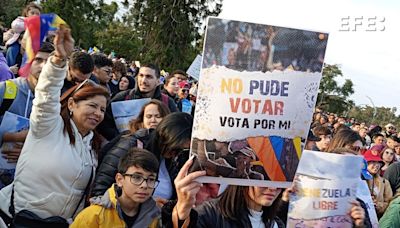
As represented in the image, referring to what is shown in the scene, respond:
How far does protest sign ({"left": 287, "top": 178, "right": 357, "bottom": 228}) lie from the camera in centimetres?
260

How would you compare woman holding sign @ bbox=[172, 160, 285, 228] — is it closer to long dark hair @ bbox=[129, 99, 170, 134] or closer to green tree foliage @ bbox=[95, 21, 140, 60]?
long dark hair @ bbox=[129, 99, 170, 134]

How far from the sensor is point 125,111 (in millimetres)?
4391

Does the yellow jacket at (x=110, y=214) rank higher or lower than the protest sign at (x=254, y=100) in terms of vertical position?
lower

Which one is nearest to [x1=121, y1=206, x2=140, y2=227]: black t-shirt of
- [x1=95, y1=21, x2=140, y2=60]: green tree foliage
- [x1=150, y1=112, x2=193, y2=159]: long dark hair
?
[x1=150, y1=112, x2=193, y2=159]: long dark hair

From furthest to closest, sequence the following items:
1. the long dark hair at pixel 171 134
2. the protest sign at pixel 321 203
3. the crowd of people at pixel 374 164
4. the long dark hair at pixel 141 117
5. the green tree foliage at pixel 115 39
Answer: the green tree foliage at pixel 115 39, the long dark hair at pixel 141 117, the crowd of people at pixel 374 164, the long dark hair at pixel 171 134, the protest sign at pixel 321 203

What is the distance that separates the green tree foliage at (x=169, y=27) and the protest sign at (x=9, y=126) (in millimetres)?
23336

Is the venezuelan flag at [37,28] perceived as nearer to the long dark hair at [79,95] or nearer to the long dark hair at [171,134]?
the long dark hair at [79,95]

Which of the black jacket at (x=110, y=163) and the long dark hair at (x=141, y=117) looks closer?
the black jacket at (x=110, y=163)

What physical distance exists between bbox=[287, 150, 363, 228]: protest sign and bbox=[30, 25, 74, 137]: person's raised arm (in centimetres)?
127

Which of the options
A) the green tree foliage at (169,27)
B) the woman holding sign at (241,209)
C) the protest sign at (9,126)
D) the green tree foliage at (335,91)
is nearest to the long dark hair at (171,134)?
the woman holding sign at (241,209)

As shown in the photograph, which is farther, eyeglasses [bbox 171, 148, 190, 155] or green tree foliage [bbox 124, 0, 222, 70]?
green tree foliage [bbox 124, 0, 222, 70]

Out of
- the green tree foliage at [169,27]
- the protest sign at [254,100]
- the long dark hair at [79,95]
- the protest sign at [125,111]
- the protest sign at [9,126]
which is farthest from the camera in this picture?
the green tree foliage at [169,27]

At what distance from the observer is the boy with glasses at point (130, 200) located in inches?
106

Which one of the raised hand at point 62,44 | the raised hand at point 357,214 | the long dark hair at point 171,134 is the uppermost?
the raised hand at point 62,44
